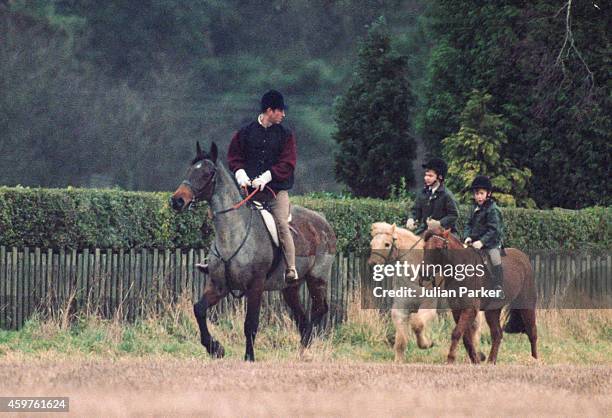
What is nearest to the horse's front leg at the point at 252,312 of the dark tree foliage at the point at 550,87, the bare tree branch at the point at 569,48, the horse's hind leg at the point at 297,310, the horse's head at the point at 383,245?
the horse's hind leg at the point at 297,310

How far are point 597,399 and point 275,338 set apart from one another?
24.3 feet

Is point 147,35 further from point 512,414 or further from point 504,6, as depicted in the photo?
point 512,414

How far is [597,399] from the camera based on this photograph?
12055mm

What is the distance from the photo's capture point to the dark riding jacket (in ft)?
52.2

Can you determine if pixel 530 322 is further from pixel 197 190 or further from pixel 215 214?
pixel 197 190

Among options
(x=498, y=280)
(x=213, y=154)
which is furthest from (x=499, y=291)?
(x=213, y=154)

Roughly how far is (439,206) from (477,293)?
4.66 feet

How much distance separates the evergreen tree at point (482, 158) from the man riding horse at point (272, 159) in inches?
745

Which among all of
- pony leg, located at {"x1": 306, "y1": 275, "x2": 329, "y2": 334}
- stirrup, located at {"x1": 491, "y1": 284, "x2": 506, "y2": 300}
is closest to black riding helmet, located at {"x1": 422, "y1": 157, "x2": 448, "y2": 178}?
stirrup, located at {"x1": 491, "y1": 284, "x2": 506, "y2": 300}

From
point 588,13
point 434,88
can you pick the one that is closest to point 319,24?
point 434,88

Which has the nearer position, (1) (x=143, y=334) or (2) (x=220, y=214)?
(2) (x=220, y=214)

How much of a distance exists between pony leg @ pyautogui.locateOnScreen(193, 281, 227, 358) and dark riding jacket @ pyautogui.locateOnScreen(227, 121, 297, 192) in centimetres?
147

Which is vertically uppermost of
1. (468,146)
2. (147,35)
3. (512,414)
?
(147,35)

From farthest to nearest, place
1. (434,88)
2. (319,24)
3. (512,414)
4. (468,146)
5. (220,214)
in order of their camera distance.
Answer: (319,24)
(434,88)
(468,146)
(220,214)
(512,414)
